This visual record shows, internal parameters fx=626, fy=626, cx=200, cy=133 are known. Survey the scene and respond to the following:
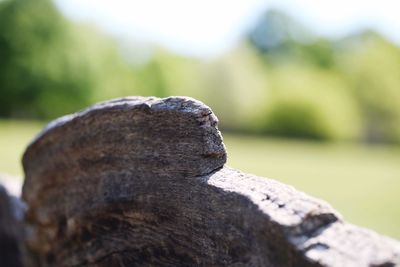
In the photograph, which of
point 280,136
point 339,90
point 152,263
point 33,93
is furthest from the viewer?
point 339,90

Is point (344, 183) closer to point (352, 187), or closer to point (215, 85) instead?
point (352, 187)

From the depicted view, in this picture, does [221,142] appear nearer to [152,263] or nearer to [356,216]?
[152,263]

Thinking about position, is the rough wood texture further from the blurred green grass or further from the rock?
the blurred green grass

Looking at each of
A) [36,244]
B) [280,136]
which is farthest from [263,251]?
[280,136]

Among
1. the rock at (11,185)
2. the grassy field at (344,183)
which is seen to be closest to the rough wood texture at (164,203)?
the rock at (11,185)

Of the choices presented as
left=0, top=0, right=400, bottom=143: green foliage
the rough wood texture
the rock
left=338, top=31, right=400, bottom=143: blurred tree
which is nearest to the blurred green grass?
the rock

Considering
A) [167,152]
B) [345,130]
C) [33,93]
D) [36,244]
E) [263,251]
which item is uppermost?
[167,152]
